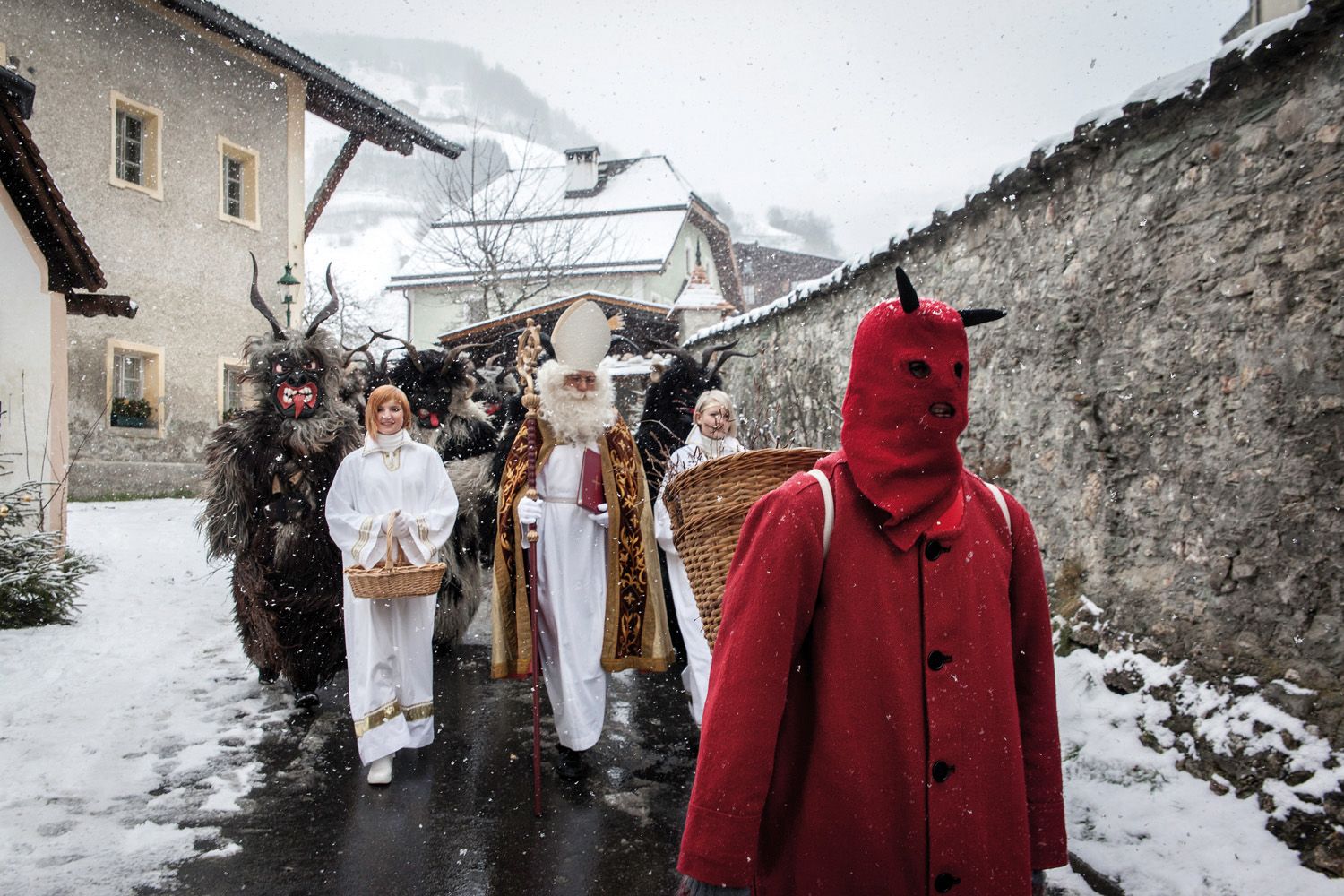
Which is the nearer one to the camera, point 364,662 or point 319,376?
point 364,662

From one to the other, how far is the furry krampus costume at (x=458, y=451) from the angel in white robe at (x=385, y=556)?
1508mm

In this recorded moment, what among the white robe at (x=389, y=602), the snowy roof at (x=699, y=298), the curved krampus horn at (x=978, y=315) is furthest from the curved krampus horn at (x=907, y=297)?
the snowy roof at (x=699, y=298)

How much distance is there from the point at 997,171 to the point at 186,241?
572 inches

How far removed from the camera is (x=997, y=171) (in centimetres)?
542

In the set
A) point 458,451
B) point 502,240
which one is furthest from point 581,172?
point 458,451

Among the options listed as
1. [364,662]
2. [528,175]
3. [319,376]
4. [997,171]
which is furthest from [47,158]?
[528,175]

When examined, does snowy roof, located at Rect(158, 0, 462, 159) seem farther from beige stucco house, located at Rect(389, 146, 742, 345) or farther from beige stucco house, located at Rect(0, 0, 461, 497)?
beige stucco house, located at Rect(389, 146, 742, 345)

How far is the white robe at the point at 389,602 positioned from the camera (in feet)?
16.3

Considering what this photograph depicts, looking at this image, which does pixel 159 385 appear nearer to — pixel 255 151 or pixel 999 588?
pixel 255 151

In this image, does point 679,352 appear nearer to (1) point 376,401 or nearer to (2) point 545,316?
(1) point 376,401

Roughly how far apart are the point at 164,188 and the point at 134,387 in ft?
10.9

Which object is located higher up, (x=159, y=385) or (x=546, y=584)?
(x=159, y=385)

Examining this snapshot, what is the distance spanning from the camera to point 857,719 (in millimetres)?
1658

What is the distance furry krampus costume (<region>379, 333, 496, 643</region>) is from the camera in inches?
282
